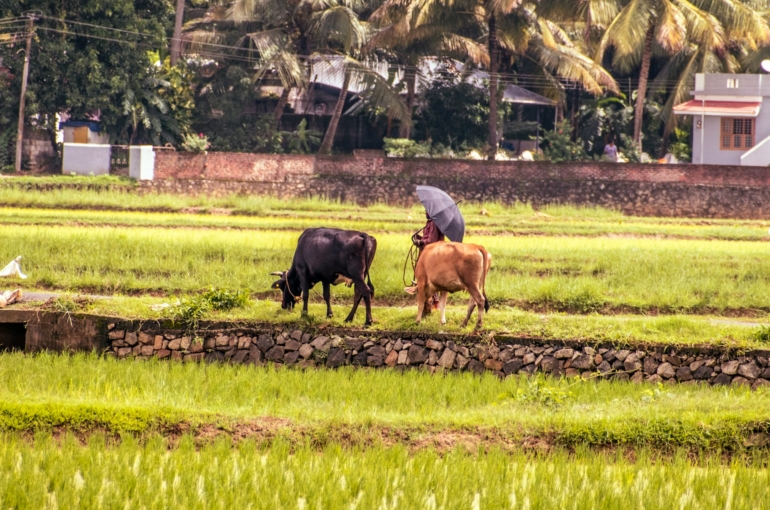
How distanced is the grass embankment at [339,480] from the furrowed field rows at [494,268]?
5973mm

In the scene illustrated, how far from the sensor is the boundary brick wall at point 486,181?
29.5 meters

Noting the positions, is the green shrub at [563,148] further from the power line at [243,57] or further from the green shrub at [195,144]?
the green shrub at [195,144]

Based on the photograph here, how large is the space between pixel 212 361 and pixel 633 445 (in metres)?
4.76

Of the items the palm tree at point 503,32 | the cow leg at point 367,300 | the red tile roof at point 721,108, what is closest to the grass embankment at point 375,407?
the cow leg at point 367,300

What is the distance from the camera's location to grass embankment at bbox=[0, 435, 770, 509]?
276 inches

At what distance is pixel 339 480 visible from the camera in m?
7.36

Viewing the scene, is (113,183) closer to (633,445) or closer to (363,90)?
(363,90)

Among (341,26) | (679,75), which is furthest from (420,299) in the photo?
(679,75)

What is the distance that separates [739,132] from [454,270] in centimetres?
2451

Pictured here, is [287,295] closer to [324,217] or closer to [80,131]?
[324,217]

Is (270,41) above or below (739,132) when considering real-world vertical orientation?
above

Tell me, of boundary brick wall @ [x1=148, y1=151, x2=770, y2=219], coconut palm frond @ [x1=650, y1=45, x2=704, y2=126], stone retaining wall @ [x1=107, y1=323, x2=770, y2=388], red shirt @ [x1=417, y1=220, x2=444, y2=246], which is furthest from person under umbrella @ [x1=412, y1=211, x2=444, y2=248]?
coconut palm frond @ [x1=650, y1=45, x2=704, y2=126]

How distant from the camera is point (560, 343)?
11453 mm

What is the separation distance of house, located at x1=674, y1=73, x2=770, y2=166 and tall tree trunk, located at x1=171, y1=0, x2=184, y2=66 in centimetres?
1448
